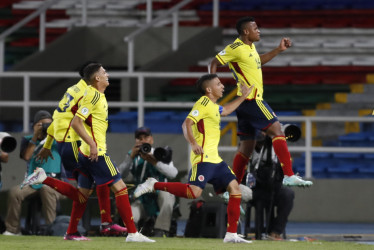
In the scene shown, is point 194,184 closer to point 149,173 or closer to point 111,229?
point 111,229

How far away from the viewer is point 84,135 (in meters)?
10.7

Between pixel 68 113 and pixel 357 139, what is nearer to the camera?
pixel 68 113

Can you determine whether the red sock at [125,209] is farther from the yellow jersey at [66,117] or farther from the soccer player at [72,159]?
the yellow jersey at [66,117]

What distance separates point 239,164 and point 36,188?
2906 mm

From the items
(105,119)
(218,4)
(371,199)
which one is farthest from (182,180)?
(218,4)

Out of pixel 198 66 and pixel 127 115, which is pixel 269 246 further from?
pixel 198 66

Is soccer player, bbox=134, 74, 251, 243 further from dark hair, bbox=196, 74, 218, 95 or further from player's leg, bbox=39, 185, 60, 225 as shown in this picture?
player's leg, bbox=39, 185, 60, 225

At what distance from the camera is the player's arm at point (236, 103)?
10.8 metres

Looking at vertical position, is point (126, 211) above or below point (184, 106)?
below

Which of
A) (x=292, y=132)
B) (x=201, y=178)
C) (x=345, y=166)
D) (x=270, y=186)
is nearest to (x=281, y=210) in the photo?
(x=270, y=186)

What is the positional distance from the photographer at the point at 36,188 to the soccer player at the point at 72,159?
1172 millimetres

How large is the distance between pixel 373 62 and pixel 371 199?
3932 millimetres

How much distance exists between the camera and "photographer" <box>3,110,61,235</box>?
13.3 metres

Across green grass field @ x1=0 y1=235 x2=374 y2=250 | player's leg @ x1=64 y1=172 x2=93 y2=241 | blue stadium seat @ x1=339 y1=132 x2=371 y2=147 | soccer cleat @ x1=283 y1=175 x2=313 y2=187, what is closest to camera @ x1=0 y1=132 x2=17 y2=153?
green grass field @ x1=0 y1=235 x2=374 y2=250
